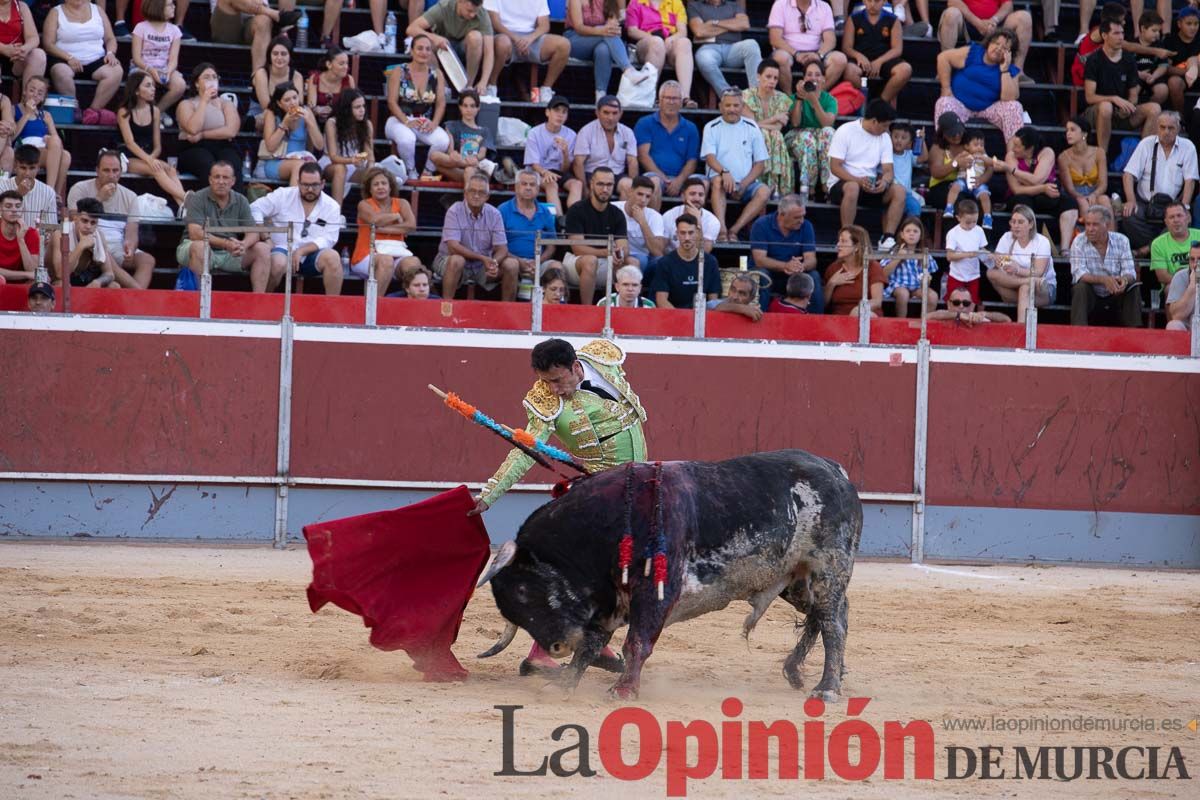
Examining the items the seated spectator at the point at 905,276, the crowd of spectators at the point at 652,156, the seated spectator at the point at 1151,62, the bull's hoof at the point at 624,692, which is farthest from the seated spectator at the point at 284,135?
the seated spectator at the point at 1151,62

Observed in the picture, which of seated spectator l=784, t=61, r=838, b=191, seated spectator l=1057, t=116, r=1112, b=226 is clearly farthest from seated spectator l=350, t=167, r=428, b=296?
seated spectator l=1057, t=116, r=1112, b=226

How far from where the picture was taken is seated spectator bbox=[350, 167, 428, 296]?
32.1ft

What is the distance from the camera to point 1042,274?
10.3 metres

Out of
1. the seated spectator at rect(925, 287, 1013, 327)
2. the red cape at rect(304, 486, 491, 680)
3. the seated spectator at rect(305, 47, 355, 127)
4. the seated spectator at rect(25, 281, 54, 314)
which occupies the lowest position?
the red cape at rect(304, 486, 491, 680)

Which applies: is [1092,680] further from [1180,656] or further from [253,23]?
[253,23]

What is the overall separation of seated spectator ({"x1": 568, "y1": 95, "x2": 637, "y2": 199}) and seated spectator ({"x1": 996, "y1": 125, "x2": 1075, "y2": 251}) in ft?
9.33

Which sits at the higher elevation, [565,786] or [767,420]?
[767,420]

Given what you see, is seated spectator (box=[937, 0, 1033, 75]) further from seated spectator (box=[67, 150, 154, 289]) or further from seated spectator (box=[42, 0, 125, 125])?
seated spectator (box=[67, 150, 154, 289])

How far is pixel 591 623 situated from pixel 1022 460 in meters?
5.28

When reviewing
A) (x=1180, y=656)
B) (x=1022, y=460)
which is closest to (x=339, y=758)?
(x=1180, y=656)

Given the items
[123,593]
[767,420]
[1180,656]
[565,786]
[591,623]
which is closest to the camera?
[565,786]

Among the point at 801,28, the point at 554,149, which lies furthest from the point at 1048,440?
the point at 801,28

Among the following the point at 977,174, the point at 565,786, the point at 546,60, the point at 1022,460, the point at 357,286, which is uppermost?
the point at 546,60

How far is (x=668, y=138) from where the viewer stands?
1155cm
